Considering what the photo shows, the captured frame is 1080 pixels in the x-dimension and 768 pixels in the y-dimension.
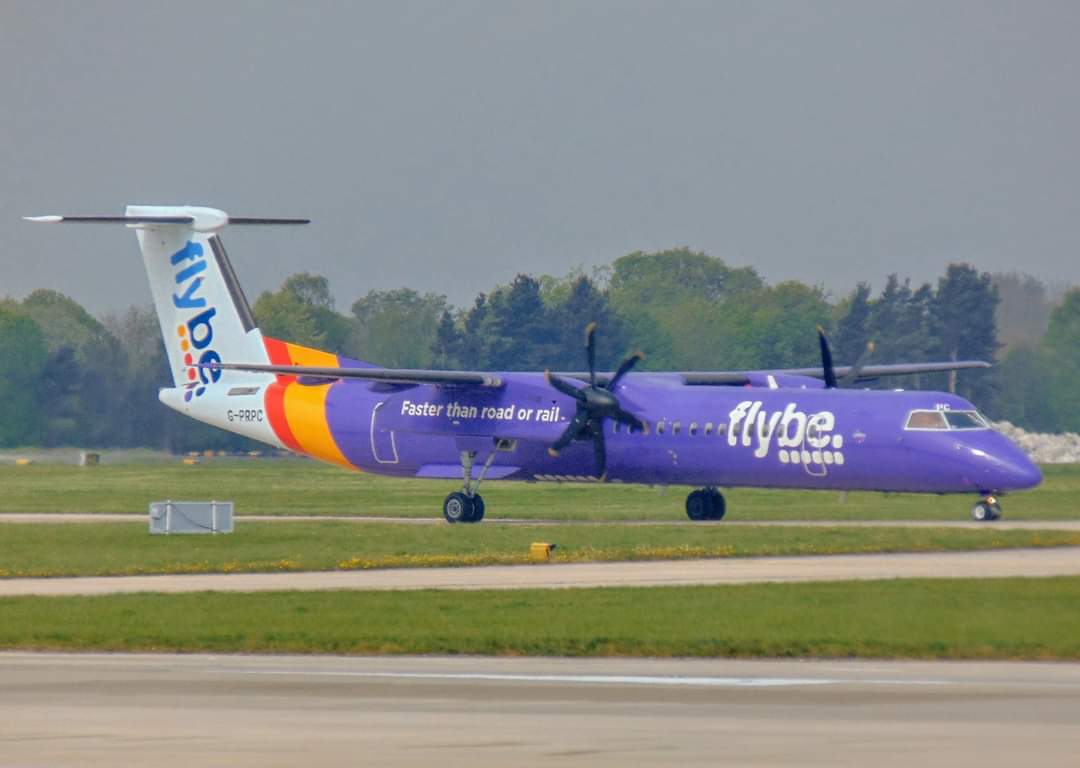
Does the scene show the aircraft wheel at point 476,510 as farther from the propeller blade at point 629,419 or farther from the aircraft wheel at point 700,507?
the aircraft wheel at point 700,507

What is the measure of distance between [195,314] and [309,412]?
4.42m

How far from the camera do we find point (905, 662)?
61.6 ft

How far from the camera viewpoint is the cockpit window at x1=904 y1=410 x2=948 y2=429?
1519 inches

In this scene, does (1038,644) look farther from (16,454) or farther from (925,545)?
(16,454)

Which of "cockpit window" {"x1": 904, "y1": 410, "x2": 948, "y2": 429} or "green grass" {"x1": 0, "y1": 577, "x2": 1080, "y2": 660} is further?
"cockpit window" {"x1": 904, "y1": 410, "x2": 948, "y2": 429}

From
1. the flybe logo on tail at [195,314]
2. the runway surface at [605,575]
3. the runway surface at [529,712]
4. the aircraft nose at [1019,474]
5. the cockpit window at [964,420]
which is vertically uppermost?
the flybe logo on tail at [195,314]

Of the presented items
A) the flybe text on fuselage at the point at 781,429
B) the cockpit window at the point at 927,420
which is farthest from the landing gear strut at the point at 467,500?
the cockpit window at the point at 927,420

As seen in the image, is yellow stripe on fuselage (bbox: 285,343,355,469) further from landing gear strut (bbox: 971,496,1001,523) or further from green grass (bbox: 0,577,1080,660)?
green grass (bbox: 0,577,1080,660)

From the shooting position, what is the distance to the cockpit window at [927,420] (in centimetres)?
3859

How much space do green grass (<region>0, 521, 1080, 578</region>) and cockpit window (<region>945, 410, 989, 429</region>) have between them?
2.68m

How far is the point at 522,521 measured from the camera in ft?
144

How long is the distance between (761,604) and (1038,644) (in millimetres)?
4950

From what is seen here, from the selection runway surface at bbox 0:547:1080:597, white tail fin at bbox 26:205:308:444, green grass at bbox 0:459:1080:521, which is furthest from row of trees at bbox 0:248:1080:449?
runway surface at bbox 0:547:1080:597

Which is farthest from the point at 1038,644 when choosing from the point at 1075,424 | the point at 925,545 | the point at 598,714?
the point at 1075,424
